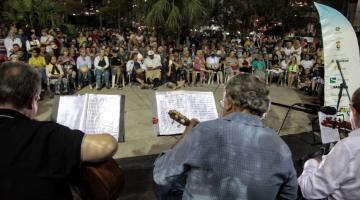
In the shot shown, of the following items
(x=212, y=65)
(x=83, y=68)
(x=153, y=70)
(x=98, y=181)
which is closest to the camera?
(x=98, y=181)

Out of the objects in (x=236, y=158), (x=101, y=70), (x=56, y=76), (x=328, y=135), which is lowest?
(x=328, y=135)

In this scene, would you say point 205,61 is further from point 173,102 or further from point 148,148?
point 173,102

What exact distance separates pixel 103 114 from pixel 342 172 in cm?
216

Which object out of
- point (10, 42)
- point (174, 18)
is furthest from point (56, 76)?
point (174, 18)

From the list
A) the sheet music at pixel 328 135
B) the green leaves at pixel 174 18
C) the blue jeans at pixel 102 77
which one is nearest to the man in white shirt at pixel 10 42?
the blue jeans at pixel 102 77

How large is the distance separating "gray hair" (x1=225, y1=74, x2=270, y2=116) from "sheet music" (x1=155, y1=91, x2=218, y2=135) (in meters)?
1.79

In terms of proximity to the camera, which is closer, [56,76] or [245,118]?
[245,118]

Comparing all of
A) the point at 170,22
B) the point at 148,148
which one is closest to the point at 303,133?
the point at 148,148

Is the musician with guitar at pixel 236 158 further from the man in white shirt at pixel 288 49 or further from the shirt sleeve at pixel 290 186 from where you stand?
the man in white shirt at pixel 288 49

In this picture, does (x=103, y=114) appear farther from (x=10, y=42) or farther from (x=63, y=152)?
(x=10, y=42)

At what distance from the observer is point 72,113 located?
3.23 meters

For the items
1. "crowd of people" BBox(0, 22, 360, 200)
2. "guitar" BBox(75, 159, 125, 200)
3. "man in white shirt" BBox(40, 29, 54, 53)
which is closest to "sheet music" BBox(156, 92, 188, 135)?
"crowd of people" BBox(0, 22, 360, 200)

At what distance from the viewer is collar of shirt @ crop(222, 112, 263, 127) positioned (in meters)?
1.67

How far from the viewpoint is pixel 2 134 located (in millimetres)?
1469
